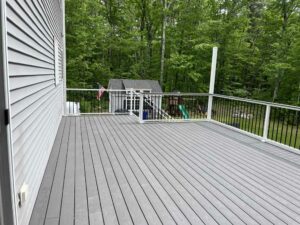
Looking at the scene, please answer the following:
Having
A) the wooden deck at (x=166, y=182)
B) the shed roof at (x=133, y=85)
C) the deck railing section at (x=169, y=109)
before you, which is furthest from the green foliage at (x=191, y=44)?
the wooden deck at (x=166, y=182)

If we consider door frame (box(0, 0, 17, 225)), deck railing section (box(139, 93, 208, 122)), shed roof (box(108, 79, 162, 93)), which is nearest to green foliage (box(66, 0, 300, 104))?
shed roof (box(108, 79, 162, 93))

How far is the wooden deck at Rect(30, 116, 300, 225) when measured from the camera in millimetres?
2320

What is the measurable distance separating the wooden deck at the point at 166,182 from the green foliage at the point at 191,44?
37.6 feet

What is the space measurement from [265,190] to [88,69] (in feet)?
48.9

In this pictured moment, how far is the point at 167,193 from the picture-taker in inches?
109

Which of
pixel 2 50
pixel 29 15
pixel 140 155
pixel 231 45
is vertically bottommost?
pixel 140 155

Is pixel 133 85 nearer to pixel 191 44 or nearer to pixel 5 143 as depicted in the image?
pixel 191 44

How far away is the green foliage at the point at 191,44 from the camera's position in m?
15.2

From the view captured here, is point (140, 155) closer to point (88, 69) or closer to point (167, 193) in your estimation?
point (167, 193)

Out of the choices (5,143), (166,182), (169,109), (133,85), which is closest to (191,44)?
(133,85)

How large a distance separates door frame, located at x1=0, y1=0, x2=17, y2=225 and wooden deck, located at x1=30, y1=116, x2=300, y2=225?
0.78 metres

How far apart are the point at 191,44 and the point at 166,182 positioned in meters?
15.7

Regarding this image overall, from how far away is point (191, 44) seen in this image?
688 inches

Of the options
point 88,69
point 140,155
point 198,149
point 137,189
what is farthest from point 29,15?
point 88,69
